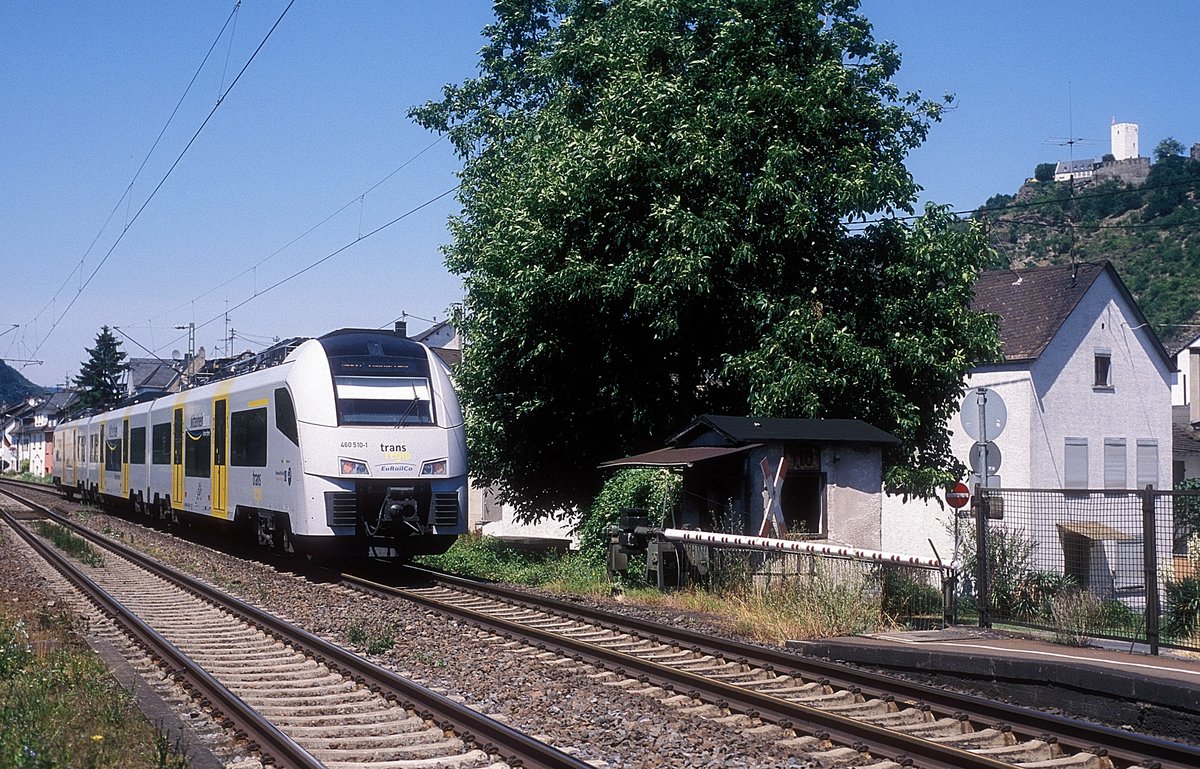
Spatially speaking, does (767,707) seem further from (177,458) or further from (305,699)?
(177,458)

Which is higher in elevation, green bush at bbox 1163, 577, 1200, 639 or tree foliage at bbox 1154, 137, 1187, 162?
tree foliage at bbox 1154, 137, 1187, 162

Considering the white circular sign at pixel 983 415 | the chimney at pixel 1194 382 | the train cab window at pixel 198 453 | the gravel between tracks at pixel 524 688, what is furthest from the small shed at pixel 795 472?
the chimney at pixel 1194 382

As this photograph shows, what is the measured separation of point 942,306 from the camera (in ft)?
66.8

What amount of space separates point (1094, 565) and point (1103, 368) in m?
21.8

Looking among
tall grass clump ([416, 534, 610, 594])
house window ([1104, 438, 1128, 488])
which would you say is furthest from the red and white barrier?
house window ([1104, 438, 1128, 488])

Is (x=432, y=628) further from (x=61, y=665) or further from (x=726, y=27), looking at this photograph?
(x=726, y=27)

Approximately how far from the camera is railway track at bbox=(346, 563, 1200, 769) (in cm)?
764

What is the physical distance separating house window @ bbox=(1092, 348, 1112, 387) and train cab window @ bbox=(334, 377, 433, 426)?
21.4 m

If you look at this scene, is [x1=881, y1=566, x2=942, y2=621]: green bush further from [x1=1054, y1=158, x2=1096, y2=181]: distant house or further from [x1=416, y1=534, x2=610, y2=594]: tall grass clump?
[x1=1054, y1=158, x2=1096, y2=181]: distant house

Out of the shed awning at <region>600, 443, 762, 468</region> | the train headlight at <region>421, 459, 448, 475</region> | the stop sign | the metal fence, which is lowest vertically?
the metal fence

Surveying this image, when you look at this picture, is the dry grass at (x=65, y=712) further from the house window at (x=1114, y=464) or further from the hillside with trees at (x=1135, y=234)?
the hillside with trees at (x=1135, y=234)

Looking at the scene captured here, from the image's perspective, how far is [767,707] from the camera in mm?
9023

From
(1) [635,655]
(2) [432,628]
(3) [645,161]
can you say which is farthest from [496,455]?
(1) [635,655]

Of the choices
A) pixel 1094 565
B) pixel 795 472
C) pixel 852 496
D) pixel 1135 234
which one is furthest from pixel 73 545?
pixel 1135 234
